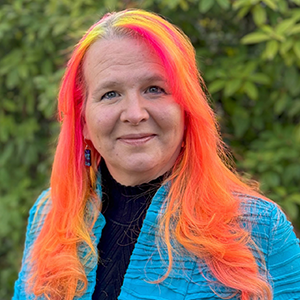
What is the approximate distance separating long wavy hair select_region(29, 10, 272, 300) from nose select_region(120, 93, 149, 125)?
0.36 ft

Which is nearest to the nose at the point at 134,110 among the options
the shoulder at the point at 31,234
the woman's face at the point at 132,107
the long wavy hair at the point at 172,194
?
the woman's face at the point at 132,107

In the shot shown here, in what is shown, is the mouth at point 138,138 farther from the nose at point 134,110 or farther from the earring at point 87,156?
the earring at point 87,156

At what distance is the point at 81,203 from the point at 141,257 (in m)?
0.35

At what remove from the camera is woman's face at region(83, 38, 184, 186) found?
4.46 feet

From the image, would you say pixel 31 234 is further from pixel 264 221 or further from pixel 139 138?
pixel 264 221

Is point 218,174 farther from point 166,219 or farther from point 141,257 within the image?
point 141,257

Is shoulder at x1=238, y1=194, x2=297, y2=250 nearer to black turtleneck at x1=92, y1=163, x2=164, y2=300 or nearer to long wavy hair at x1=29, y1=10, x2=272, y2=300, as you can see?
long wavy hair at x1=29, y1=10, x2=272, y2=300

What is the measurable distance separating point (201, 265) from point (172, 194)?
241 mm

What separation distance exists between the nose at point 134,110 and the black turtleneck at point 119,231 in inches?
10.1

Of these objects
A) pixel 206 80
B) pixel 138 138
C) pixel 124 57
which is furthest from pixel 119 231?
pixel 206 80

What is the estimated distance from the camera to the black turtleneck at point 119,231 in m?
1.45

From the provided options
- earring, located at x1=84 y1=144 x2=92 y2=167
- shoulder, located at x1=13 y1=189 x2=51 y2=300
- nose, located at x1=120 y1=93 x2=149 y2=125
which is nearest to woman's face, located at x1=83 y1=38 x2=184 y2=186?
nose, located at x1=120 y1=93 x2=149 y2=125

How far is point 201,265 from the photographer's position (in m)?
1.33

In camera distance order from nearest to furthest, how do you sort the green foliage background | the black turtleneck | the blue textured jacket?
1. the blue textured jacket
2. the black turtleneck
3. the green foliage background
